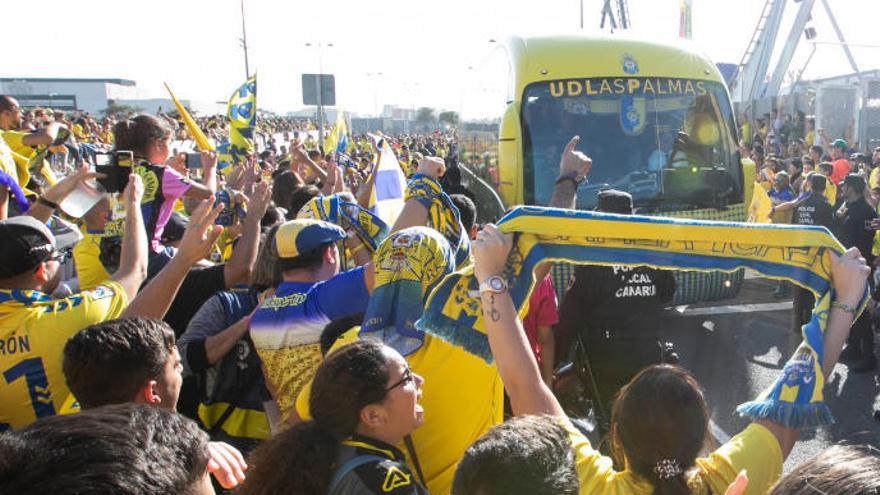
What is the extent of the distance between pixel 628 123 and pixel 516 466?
6.87 metres

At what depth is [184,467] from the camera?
125 centimetres

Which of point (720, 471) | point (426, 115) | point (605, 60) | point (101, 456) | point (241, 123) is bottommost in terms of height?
point (720, 471)

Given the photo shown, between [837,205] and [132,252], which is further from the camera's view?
[837,205]

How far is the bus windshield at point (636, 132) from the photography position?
25.8ft

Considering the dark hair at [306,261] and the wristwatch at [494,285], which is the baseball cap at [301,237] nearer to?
the dark hair at [306,261]

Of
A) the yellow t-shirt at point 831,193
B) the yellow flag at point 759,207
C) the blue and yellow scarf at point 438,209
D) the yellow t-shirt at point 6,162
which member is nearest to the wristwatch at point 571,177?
the blue and yellow scarf at point 438,209

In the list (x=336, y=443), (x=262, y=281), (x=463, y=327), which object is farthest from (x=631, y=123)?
(x=336, y=443)

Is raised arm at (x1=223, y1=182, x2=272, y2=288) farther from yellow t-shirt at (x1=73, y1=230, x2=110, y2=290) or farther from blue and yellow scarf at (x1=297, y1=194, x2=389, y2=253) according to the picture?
yellow t-shirt at (x1=73, y1=230, x2=110, y2=290)

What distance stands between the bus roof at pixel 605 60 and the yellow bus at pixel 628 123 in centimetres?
1

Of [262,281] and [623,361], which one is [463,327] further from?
[623,361]

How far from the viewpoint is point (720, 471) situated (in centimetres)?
198

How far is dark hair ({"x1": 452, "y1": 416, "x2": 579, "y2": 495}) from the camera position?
1636mm

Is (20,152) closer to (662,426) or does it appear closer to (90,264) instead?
(90,264)

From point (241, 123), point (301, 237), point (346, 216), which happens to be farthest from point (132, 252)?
point (241, 123)
